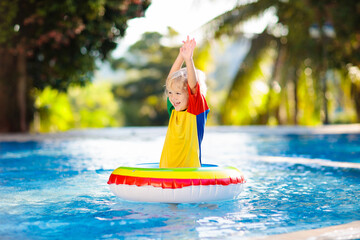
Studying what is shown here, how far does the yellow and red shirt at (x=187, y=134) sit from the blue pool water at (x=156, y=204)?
1.51 ft

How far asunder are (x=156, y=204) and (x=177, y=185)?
37 centimetres

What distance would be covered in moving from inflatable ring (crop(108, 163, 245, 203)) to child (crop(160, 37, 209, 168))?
13.1 inches

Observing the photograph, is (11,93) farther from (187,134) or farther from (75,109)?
(75,109)

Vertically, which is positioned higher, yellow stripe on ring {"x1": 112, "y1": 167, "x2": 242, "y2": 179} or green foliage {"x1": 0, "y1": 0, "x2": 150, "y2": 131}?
green foliage {"x1": 0, "y1": 0, "x2": 150, "y2": 131}

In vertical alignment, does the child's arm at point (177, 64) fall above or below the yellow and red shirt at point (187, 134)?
above

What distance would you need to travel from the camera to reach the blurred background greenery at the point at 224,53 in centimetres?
1279

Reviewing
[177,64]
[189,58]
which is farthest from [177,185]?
[177,64]

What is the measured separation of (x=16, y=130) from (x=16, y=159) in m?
6.24

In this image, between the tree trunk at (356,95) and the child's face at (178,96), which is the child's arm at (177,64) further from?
the tree trunk at (356,95)

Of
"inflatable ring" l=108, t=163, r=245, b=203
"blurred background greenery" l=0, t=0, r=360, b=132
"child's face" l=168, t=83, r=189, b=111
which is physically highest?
"blurred background greenery" l=0, t=0, r=360, b=132

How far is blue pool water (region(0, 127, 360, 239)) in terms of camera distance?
3.63m

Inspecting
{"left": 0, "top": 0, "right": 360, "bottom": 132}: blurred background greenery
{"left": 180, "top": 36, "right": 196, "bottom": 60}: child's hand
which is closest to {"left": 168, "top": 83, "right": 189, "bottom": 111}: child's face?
→ {"left": 180, "top": 36, "right": 196, "bottom": 60}: child's hand

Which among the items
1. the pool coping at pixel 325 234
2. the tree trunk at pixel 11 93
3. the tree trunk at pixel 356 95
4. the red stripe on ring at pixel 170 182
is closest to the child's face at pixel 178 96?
the red stripe on ring at pixel 170 182

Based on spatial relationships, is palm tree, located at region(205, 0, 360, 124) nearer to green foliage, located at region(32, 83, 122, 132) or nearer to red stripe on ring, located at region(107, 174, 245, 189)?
green foliage, located at region(32, 83, 122, 132)
